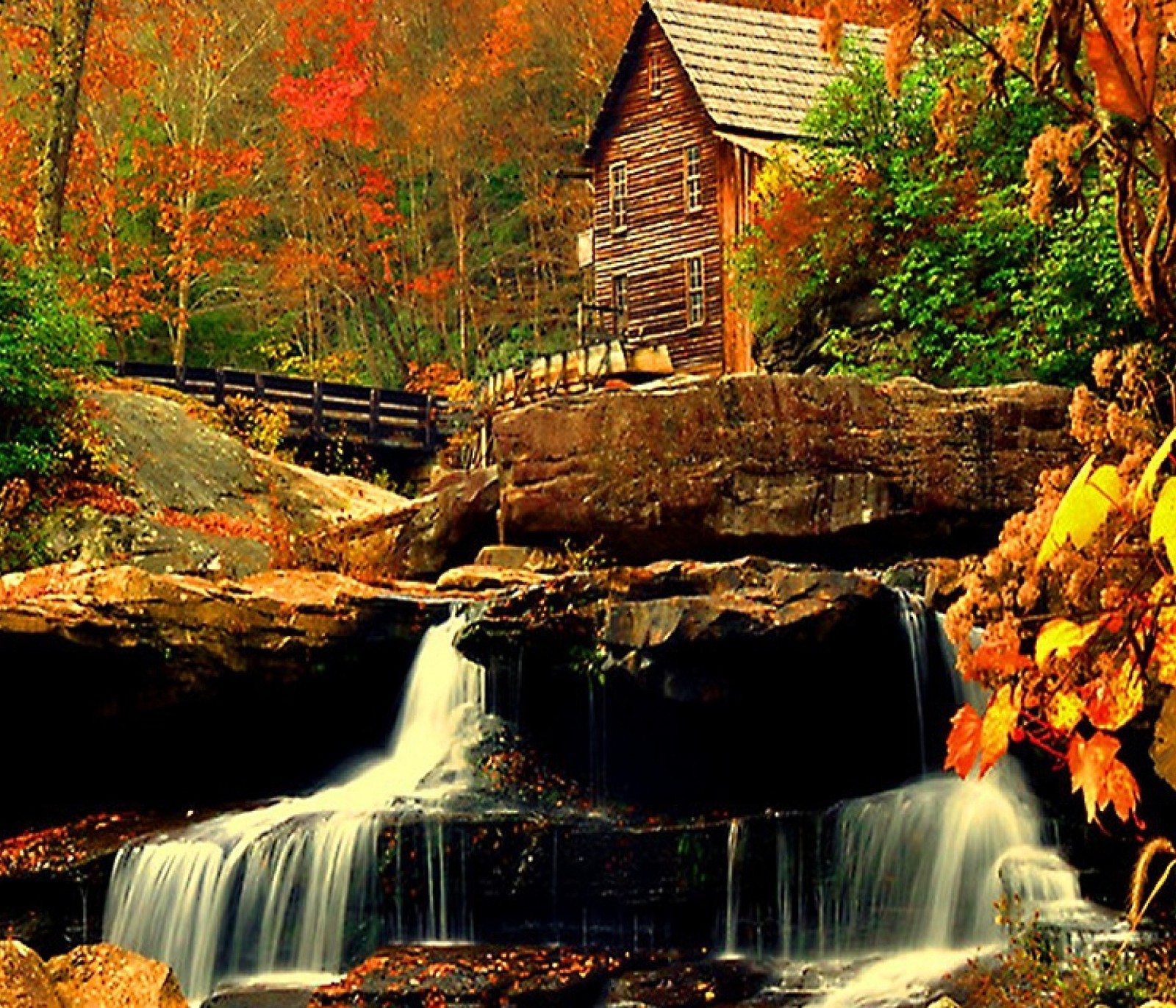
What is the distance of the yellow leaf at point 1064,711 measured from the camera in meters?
4.06

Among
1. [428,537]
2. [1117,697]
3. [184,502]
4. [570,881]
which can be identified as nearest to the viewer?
[1117,697]

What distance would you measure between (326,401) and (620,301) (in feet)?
22.6

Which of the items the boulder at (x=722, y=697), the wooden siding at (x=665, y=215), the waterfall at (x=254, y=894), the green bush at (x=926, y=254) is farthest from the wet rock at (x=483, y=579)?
the wooden siding at (x=665, y=215)

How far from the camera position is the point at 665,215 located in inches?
1307

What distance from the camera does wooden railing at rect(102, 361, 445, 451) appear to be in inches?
1250

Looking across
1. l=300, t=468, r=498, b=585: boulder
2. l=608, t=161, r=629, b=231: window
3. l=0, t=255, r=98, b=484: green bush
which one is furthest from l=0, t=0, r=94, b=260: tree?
l=608, t=161, r=629, b=231: window

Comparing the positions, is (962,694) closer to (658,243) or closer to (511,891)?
(511,891)

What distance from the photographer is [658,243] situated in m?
33.4

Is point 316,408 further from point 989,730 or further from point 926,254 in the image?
point 989,730

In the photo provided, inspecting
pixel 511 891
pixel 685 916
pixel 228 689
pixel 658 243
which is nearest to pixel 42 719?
pixel 228 689

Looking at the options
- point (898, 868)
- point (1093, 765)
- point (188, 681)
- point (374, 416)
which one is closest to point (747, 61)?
point (374, 416)

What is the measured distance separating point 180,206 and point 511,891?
30494mm

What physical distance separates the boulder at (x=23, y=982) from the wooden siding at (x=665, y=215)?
24.5 metres

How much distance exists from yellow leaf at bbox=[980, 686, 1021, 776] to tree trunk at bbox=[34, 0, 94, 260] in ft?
72.6
